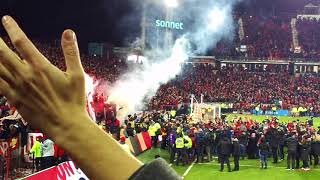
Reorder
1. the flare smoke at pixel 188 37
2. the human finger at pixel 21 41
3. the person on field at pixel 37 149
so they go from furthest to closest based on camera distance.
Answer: the flare smoke at pixel 188 37 → the person on field at pixel 37 149 → the human finger at pixel 21 41

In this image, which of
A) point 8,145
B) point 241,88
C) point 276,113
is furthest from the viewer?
point 241,88

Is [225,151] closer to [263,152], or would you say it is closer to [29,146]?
[263,152]

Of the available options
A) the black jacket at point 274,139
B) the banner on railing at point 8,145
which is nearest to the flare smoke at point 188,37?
the black jacket at point 274,139

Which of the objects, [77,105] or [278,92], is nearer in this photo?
[77,105]

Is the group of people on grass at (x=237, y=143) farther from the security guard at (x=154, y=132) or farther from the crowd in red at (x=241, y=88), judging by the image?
the crowd in red at (x=241, y=88)

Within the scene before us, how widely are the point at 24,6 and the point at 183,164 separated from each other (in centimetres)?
3133

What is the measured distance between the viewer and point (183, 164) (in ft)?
62.0

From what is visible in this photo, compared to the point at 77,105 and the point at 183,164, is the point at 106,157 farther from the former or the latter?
the point at 183,164

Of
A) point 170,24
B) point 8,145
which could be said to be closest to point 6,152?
point 8,145

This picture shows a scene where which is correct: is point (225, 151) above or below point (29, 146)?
below

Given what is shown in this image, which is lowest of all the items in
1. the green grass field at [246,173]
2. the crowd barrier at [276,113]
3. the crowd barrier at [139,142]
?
the green grass field at [246,173]

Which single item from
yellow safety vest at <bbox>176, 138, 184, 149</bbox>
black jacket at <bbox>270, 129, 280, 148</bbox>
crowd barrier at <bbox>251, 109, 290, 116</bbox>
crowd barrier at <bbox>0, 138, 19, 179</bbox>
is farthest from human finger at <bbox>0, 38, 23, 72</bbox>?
crowd barrier at <bbox>251, 109, 290, 116</bbox>

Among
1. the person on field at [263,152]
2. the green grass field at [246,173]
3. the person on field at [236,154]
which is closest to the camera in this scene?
the green grass field at [246,173]

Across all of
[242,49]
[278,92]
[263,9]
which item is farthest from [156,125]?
[263,9]
